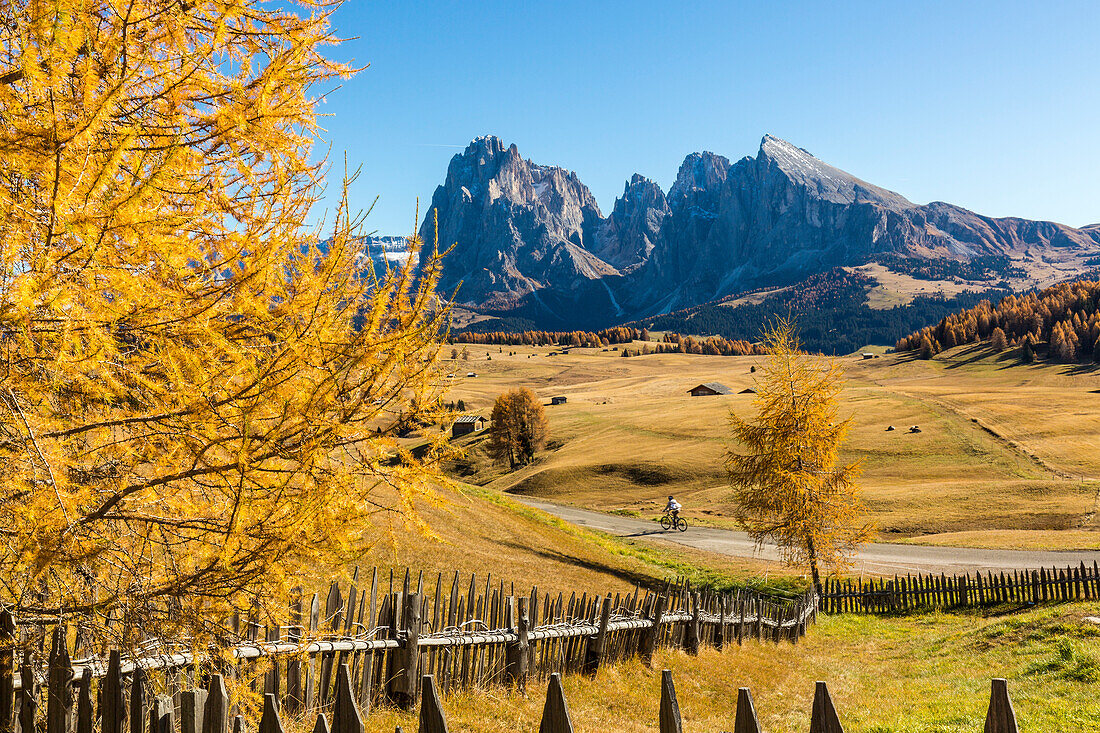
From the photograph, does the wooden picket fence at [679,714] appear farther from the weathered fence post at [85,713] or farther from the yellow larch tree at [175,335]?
the weathered fence post at [85,713]

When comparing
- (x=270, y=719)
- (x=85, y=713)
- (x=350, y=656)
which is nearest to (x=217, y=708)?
(x=270, y=719)

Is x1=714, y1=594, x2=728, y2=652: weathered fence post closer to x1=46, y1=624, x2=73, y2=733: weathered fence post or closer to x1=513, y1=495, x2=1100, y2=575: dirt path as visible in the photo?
x1=46, y1=624, x2=73, y2=733: weathered fence post

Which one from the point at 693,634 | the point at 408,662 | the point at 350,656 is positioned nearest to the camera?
the point at 350,656

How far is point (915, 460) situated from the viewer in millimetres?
58250

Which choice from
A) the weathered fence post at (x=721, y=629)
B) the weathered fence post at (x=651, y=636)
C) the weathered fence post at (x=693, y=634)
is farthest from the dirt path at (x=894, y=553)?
the weathered fence post at (x=651, y=636)

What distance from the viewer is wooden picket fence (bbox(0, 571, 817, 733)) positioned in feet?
12.1

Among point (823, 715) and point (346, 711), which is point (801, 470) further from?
point (346, 711)

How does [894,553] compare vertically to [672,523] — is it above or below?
above

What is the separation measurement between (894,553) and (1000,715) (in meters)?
35.2

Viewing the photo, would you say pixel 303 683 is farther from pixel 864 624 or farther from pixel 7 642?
pixel 864 624

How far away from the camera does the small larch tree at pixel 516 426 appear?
82812 mm

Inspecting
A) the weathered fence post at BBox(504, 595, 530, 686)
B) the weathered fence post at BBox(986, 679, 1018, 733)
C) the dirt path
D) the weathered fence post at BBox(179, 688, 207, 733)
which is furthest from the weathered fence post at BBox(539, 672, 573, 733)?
the dirt path

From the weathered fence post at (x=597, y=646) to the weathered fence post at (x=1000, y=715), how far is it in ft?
25.7

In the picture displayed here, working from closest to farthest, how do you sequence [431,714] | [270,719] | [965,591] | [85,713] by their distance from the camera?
1. [431,714]
2. [270,719]
3. [85,713]
4. [965,591]
